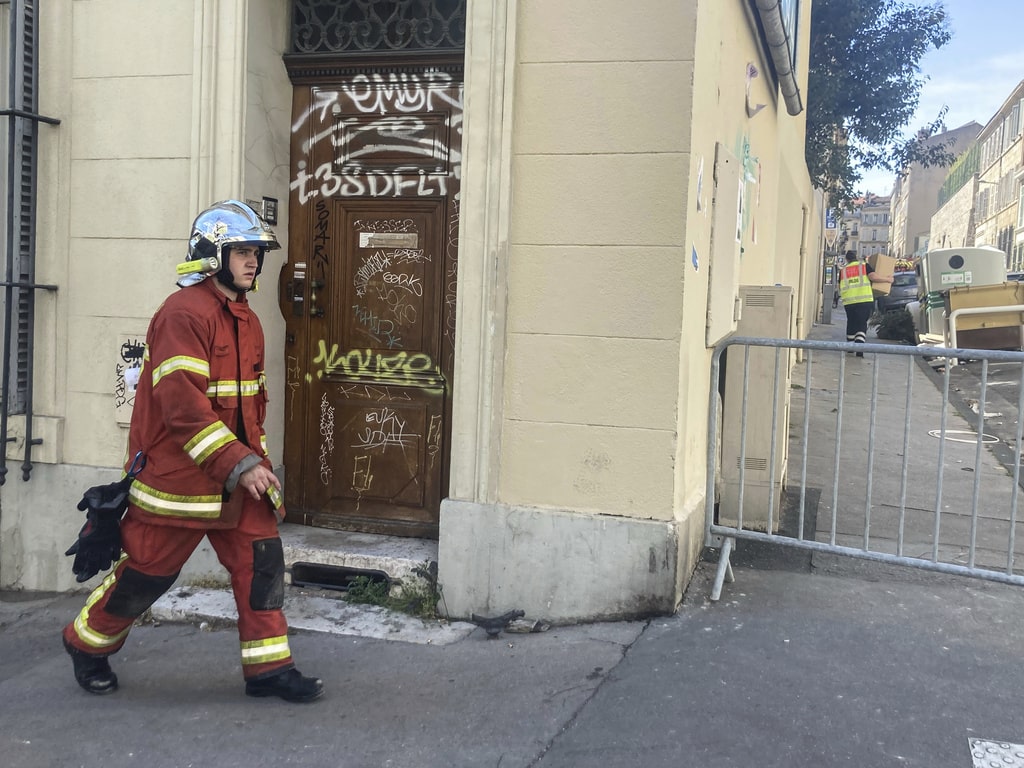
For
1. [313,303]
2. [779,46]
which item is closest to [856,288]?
[779,46]

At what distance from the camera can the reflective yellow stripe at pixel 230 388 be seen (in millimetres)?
3408

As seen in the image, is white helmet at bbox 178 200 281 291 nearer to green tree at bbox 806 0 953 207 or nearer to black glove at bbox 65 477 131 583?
black glove at bbox 65 477 131 583

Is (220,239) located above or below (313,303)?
above

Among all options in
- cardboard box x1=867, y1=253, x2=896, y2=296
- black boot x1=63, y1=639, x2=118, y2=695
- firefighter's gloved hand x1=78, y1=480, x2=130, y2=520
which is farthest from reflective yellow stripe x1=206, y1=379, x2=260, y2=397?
cardboard box x1=867, y1=253, x2=896, y2=296

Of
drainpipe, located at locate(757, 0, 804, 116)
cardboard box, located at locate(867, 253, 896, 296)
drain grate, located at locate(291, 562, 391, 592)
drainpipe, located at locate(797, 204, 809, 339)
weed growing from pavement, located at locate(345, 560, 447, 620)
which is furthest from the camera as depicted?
cardboard box, located at locate(867, 253, 896, 296)

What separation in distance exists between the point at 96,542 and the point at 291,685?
88cm

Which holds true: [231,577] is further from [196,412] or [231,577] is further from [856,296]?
[856,296]

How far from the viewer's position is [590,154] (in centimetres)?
412

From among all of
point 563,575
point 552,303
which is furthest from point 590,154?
point 563,575

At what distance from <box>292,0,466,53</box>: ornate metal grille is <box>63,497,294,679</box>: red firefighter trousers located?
8.62 ft

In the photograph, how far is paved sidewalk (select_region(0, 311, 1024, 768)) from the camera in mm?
3104

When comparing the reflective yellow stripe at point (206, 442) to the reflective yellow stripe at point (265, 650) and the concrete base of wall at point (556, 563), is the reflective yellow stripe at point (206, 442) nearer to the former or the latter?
the reflective yellow stripe at point (265, 650)

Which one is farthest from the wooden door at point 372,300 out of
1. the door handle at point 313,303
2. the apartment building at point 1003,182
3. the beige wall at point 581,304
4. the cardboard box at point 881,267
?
the apartment building at point 1003,182

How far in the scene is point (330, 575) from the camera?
4695mm
